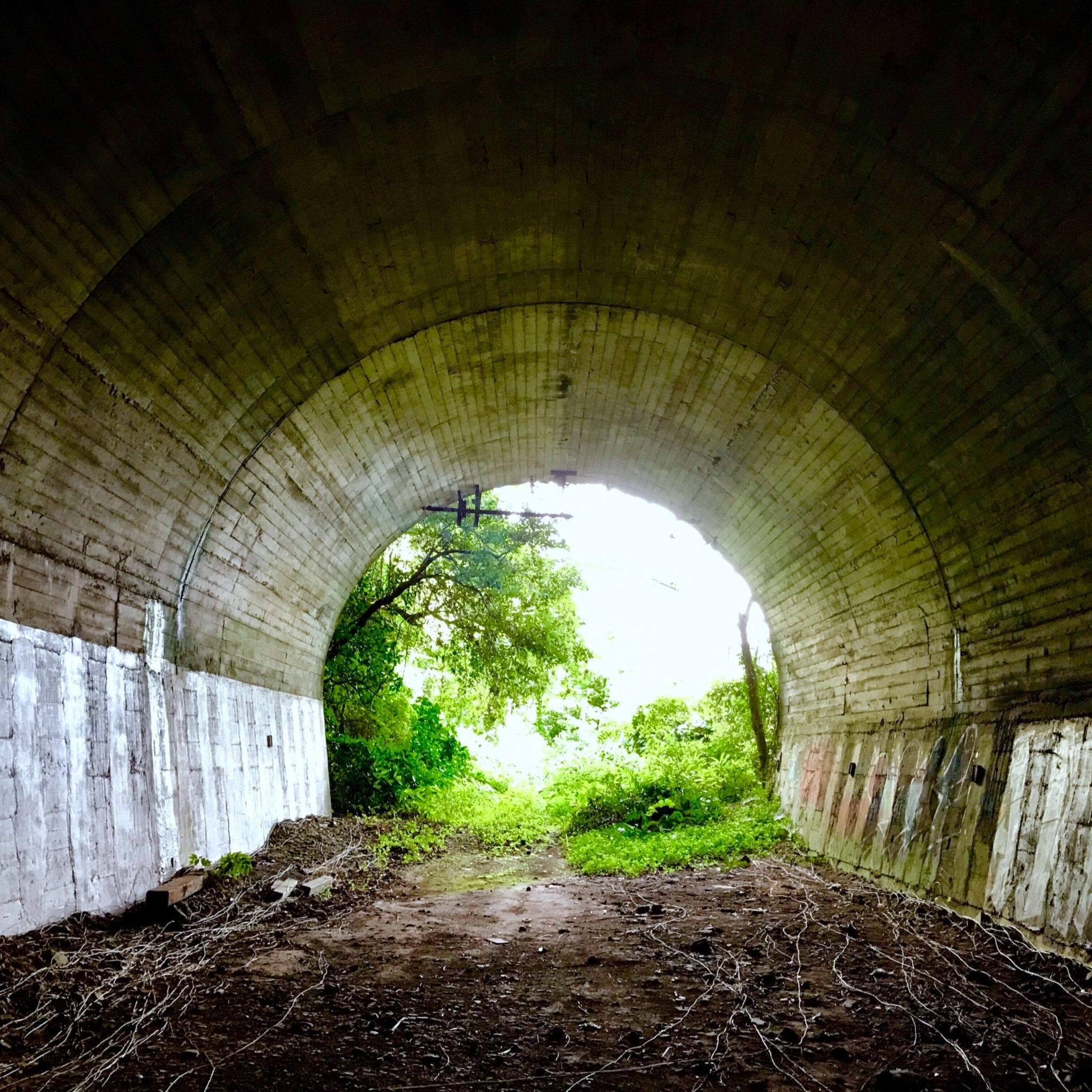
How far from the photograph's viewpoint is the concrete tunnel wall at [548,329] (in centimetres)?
439

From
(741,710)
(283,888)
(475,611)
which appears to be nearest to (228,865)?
(283,888)

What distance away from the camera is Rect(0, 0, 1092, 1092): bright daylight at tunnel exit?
4023mm

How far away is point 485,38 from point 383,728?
11.1 meters

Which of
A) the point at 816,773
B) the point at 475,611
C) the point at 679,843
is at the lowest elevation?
the point at 679,843

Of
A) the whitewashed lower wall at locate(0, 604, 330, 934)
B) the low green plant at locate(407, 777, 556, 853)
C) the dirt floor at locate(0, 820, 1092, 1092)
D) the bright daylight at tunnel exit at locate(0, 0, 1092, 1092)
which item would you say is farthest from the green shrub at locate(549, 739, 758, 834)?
the whitewashed lower wall at locate(0, 604, 330, 934)

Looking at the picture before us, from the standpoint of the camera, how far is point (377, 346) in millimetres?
7582

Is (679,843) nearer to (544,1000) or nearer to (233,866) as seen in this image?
(233,866)

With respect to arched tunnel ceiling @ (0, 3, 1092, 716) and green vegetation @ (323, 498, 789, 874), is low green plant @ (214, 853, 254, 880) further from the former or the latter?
green vegetation @ (323, 498, 789, 874)

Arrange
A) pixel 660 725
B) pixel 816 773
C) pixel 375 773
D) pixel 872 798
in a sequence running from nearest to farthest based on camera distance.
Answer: pixel 872 798
pixel 816 773
pixel 375 773
pixel 660 725

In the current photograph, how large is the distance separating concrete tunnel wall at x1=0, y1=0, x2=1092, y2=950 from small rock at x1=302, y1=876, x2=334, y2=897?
3.06 feet

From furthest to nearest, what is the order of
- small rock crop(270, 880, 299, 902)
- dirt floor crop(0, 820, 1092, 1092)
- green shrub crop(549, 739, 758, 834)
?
green shrub crop(549, 739, 758, 834) → small rock crop(270, 880, 299, 902) → dirt floor crop(0, 820, 1092, 1092)

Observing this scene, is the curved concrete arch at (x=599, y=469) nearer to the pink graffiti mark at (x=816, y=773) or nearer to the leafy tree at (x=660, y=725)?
Answer: the pink graffiti mark at (x=816, y=773)

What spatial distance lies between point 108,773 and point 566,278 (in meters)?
5.23

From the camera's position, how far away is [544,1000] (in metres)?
4.41
